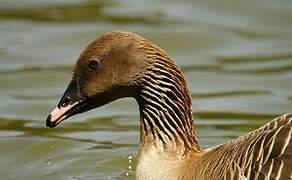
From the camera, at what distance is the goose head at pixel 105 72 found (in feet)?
32.3

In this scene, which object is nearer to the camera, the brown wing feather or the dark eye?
the brown wing feather

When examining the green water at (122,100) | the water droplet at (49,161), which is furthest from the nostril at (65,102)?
the water droplet at (49,161)

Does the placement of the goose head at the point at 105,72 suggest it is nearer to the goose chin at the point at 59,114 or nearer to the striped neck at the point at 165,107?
the goose chin at the point at 59,114

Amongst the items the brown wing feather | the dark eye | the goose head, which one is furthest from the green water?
the brown wing feather

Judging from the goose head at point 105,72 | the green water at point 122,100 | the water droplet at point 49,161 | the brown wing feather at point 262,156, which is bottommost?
the water droplet at point 49,161

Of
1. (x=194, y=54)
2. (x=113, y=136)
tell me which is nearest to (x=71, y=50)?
(x=194, y=54)

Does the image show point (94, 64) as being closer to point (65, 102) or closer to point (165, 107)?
point (65, 102)

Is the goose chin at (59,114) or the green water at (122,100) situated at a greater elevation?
the goose chin at (59,114)

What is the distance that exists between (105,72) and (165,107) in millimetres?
602

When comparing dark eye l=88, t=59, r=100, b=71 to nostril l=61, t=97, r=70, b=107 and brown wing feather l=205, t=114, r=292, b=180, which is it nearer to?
nostril l=61, t=97, r=70, b=107

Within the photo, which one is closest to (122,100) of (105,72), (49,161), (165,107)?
(49,161)

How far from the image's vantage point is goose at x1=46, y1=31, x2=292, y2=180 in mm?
9852

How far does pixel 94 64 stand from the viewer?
991 cm

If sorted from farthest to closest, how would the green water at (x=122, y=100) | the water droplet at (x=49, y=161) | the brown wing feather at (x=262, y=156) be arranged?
the green water at (x=122, y=100) < the water droplet at (x=49, y=161) < the brown wing feather at (x=262, y=156)
